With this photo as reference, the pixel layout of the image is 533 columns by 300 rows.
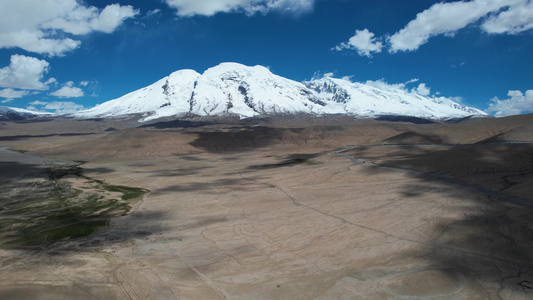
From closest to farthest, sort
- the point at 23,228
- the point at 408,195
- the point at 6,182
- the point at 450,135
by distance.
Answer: the point at 23,228 → the point at 408,195 → the point at 6,182 → the point at 450,135

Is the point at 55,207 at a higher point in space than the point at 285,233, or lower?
lower

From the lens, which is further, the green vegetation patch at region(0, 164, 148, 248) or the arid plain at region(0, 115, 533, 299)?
the green vegetation patch at region(0, 164, 148, 248)

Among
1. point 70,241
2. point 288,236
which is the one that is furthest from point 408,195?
point 70,241

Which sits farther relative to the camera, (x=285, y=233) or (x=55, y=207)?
(x=55, y=207)

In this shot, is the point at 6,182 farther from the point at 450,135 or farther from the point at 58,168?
the point at 450,135

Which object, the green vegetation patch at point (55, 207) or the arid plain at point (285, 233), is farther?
the green vegetation patch at point (55, 207)
